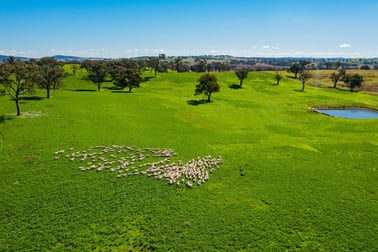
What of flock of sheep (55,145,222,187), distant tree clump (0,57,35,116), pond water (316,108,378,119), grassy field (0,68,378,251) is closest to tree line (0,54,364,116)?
distant tree clump (0,57,35,116)

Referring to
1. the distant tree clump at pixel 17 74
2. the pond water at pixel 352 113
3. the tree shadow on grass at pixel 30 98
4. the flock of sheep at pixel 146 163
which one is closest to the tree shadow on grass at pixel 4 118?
the distant tree clump at pixel 17 74

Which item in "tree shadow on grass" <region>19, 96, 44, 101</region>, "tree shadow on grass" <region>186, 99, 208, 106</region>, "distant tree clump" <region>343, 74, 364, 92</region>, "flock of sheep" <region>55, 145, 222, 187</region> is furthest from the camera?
"distant tree clump" <region>343, 74, 364, 92</region>

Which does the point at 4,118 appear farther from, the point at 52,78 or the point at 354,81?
the point at 354,81

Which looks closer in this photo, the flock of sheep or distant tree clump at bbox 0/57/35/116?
the flock of sheep

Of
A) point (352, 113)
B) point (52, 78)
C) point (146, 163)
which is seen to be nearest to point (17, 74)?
point (52, 78)

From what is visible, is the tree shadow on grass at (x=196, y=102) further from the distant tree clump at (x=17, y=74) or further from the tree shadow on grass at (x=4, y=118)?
the tree shadow on grass at (x=4, y=118)

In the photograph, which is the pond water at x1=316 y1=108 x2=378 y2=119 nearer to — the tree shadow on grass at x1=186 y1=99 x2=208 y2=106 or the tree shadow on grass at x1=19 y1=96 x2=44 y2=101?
the tree shadow on grass at x1=186 y1=99 x2=208 y2=106
